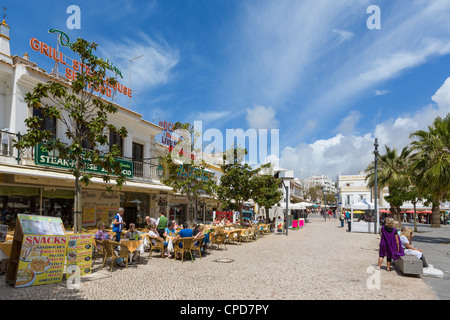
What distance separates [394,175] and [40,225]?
30994 mm

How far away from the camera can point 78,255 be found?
23.5 feet

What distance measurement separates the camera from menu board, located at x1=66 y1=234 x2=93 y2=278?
7.00 metres

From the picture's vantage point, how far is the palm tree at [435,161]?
15.7 metres

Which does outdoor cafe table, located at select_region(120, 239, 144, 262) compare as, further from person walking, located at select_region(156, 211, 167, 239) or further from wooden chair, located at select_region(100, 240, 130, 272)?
person walking, located at select_region(156, 211, 167, 239)

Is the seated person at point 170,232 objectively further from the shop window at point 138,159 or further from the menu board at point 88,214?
the shop window at point 138,159

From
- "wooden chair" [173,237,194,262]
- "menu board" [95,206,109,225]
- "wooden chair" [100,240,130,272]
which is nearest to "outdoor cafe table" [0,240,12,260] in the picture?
"wooden chair" [100,240,130,272]

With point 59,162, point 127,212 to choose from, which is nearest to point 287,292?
point 59,162

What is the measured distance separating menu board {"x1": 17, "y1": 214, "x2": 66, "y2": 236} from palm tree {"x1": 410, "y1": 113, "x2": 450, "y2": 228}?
16.9 m

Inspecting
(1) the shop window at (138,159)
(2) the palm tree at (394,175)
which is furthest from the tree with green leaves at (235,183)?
(2) the palm tree at (394,175)

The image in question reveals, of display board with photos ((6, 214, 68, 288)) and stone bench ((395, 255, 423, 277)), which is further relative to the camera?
stone bench ((395, 255, 423, 277))

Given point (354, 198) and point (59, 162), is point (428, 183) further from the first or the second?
point (354, 198)

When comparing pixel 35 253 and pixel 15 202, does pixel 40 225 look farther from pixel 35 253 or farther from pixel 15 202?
pixel 15 202
